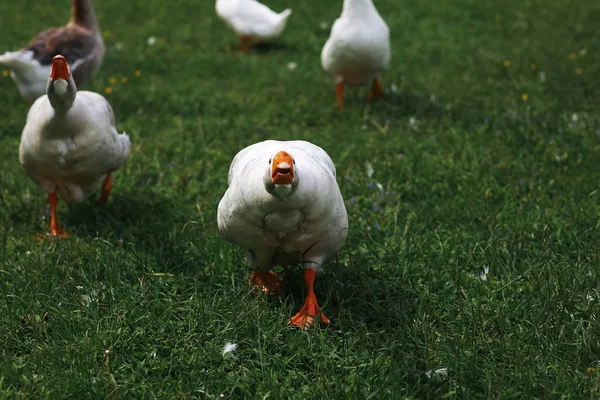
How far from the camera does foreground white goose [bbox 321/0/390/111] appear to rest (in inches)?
264

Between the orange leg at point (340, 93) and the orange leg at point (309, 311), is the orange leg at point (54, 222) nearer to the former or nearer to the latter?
the orange leg at point (309, 311)

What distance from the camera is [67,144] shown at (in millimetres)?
4449

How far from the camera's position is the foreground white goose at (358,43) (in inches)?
264

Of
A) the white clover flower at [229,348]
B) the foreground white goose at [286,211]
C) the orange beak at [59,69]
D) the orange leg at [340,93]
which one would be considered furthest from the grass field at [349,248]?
the orange beak at [59,69]

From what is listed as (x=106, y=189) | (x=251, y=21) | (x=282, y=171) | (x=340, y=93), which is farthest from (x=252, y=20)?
(x=282, y=171)

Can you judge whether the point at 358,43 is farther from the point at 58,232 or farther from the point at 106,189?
the point at 58,232

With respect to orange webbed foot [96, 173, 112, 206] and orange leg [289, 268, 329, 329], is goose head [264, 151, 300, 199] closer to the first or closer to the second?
orange leg [289, 268, 329, 329]

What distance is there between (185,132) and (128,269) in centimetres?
268

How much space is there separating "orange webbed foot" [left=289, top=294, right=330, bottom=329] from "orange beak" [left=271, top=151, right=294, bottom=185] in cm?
81

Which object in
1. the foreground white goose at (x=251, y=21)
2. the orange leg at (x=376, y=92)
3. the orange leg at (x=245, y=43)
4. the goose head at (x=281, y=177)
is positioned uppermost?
the goose head at (x=281, y=177)

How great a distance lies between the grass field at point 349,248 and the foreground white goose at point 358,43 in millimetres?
460

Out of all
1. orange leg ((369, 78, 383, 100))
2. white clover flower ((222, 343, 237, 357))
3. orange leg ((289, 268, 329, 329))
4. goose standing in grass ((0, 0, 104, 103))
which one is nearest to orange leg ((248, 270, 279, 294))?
orange leg ((289, 268, 329, 329))

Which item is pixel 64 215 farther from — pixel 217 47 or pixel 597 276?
pixel 217 47

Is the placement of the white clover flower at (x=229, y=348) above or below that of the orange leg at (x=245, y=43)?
above
